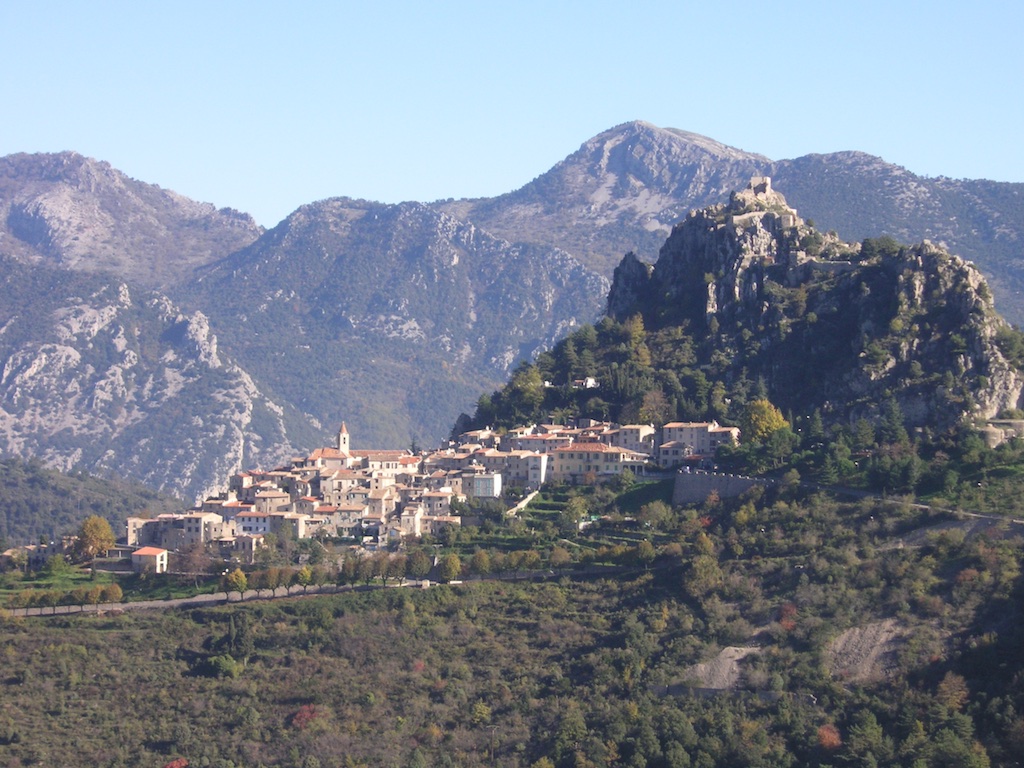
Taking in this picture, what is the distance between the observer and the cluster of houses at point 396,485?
84.5 meters

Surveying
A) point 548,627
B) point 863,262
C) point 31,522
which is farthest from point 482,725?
point 31,522

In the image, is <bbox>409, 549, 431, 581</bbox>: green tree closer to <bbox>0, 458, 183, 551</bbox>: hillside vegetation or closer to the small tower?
the small tower

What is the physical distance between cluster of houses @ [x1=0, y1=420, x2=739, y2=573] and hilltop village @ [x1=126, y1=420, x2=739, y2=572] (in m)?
0.05

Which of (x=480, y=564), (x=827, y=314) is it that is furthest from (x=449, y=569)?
(x=827, y=314)

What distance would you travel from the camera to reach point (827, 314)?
9700 cm

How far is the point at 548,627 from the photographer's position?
7344cm

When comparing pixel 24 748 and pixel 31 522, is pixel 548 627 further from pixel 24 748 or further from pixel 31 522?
pixel 31 522

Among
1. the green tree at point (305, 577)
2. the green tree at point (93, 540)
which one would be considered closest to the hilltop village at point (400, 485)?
the green tree at point (93, 540)

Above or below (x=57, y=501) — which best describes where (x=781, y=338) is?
above

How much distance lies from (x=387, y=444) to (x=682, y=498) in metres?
114

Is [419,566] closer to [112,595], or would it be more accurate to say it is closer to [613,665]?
[613,665]

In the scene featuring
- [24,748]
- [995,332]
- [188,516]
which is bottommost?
[24,748]

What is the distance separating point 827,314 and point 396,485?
2521 cm

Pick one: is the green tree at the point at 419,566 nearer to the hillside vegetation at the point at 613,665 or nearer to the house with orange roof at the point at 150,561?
the hillside vegetation at the point at 613,665
